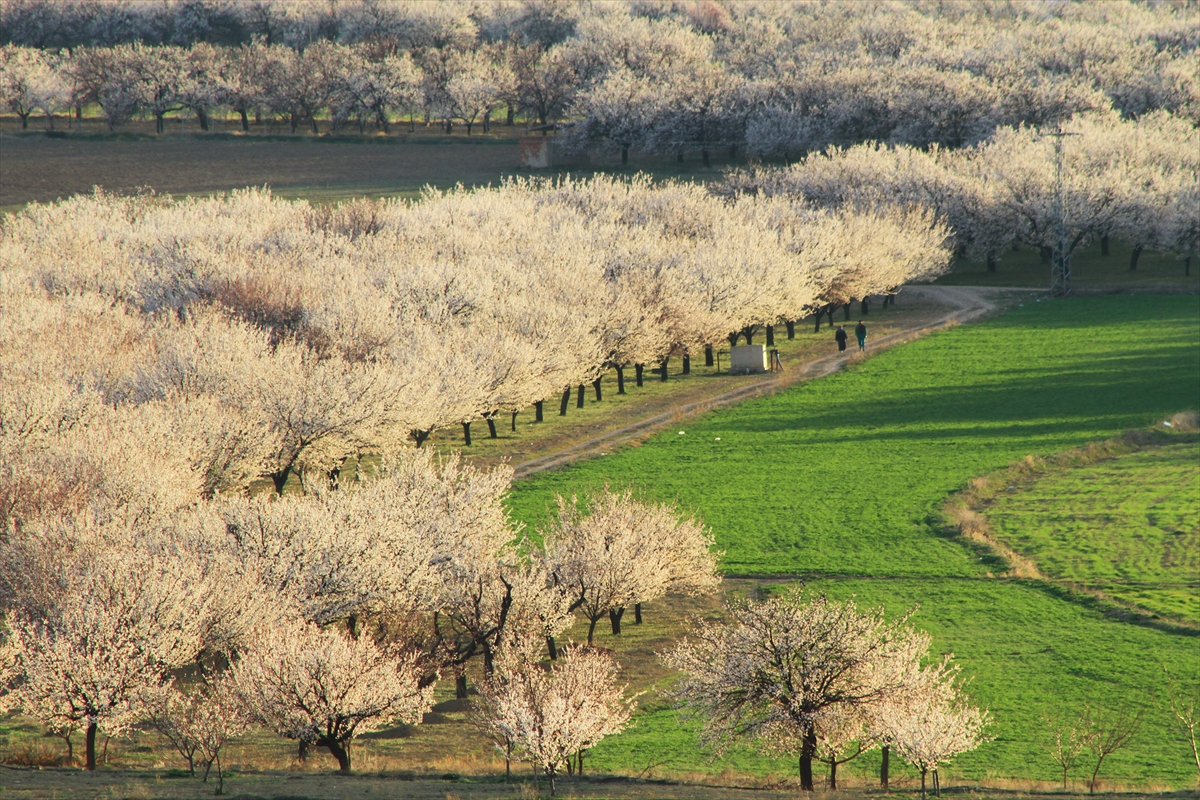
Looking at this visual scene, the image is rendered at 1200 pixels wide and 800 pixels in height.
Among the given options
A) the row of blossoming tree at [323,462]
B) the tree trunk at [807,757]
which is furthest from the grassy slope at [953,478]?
the row of blossoming tree at [323,462]

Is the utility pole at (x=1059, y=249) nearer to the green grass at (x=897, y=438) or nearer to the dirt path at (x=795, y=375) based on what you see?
the dirt path at (x=795, y=375)

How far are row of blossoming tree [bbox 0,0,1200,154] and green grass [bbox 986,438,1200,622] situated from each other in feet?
296

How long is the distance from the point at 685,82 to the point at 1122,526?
370 feet

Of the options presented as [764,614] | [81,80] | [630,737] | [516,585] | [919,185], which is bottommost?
[630,737]

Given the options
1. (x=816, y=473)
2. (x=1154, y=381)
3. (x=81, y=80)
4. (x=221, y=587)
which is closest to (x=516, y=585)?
(x=221, y=587)

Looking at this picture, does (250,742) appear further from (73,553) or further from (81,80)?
(81,80)

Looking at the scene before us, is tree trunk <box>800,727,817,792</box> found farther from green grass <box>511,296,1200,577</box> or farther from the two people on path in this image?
the two people on path

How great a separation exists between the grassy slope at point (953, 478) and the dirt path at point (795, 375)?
1.62 m

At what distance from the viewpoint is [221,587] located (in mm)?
36844

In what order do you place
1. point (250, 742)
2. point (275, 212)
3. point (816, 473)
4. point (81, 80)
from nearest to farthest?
1. point (250, 742)
2. point (816, 473)
3. point (275, 212)
4. point (81, 80)

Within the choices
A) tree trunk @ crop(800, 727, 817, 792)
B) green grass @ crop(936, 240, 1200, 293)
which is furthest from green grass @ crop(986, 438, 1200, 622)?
green grass @ crop(936, 240, 1200, 293)

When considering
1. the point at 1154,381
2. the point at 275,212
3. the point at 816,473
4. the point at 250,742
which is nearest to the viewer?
the point at 250,742

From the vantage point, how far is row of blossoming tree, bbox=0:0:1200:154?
14862 cm

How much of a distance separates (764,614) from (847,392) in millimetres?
49707
